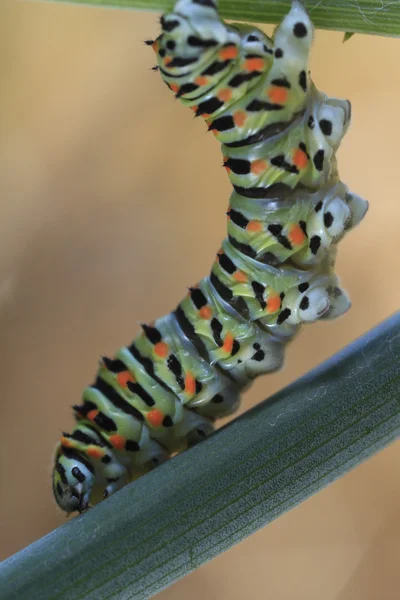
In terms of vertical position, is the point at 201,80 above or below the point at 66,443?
above

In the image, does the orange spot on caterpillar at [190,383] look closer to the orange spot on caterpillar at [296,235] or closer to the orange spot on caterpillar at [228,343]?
the orange spot on caterpillar at [228,343]

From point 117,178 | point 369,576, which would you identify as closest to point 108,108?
point 117,178

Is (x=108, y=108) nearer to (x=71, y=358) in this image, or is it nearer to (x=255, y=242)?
(x=71, y=358)

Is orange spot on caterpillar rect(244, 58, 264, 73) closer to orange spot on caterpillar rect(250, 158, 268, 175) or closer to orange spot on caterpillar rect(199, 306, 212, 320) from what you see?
orange spot on caterpillar rect(250, 158, 268, 175)

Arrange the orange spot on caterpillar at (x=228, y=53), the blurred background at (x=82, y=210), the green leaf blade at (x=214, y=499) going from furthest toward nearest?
1. the blurred background at (x=82, y=210)
2. the orange spot on caterpillar at (x=228, y=53)
3. the green leaf blade at (x=214, y=499)

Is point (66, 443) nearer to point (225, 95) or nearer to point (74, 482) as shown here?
point (74, 482)

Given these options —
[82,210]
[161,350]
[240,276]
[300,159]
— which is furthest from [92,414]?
[82,210]

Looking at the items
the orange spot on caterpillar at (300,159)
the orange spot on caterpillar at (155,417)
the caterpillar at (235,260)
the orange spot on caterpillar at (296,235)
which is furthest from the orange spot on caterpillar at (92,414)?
the orange spot on caterpillar at (300,159)
